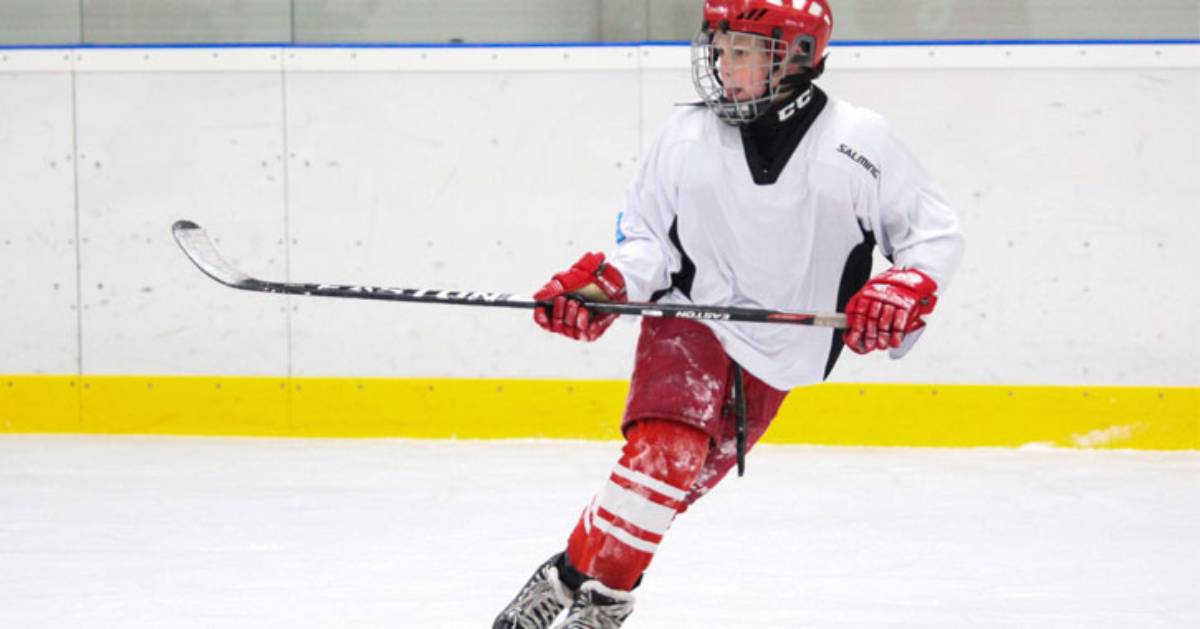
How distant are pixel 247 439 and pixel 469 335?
92 centimetres

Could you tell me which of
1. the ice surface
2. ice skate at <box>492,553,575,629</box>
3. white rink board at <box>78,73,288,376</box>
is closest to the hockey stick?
ice skate at <box>492,553,575,629</box>

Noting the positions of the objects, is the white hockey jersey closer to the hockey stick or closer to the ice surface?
the hockey stick

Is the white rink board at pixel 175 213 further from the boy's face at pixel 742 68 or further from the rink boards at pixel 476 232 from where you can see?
the boy's face at pixel 742 68

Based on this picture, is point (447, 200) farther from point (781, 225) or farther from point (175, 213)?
point (781, 225)

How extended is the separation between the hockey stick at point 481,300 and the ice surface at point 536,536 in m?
0.65

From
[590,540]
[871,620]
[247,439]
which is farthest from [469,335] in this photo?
[590,540]

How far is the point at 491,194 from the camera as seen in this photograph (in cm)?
582

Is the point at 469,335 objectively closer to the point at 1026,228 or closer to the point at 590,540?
the point at 1026,228

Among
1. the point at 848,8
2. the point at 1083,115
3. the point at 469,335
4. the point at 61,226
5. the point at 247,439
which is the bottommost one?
the point at 247,439

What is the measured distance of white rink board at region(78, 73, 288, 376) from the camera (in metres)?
5.90

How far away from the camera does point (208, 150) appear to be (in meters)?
5.93

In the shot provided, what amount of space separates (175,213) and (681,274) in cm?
378

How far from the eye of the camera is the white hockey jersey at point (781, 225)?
8.05ft

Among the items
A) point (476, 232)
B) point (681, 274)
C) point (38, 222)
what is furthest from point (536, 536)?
point (38, 222)
